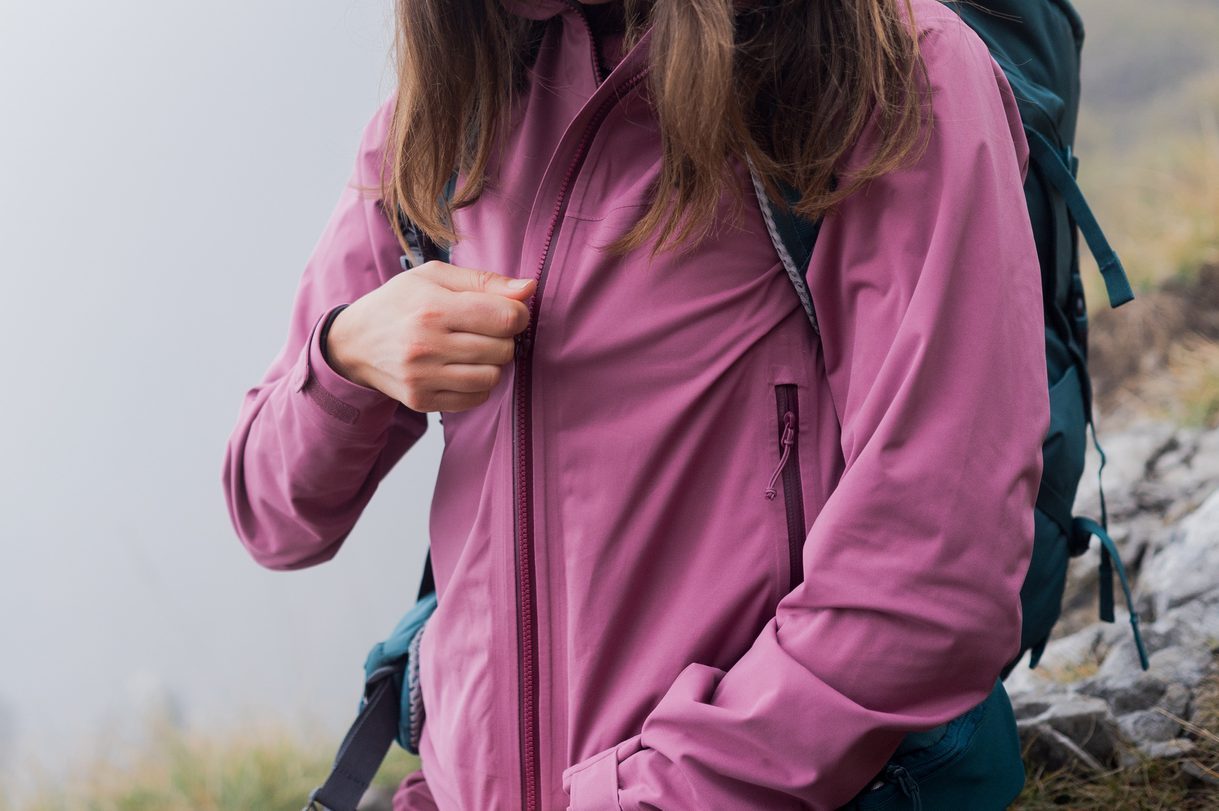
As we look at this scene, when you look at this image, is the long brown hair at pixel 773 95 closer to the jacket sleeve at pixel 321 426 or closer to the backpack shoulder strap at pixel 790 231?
the backpack shoulder strap at pixel 790 231

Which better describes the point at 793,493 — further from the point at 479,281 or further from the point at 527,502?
the point at 479,281

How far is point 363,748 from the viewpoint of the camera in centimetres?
122

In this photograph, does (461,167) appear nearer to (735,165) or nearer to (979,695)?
(735,165)

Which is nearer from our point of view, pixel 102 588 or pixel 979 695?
pixel 979 695

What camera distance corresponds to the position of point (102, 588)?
2.04m

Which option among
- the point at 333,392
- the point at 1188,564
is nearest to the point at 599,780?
the point at 333,392

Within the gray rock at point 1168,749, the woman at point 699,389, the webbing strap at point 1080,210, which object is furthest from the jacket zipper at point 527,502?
the gray rock at point 1168,749

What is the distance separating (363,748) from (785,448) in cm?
65

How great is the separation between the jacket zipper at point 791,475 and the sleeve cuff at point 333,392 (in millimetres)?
424

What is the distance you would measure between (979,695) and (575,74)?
688mm

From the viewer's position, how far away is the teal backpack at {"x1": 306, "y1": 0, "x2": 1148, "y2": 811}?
102cm

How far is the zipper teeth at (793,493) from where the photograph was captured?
0.92 metres

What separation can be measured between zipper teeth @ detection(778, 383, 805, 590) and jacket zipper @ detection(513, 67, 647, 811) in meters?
0.24

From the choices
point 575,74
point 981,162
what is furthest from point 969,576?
point 575,74
